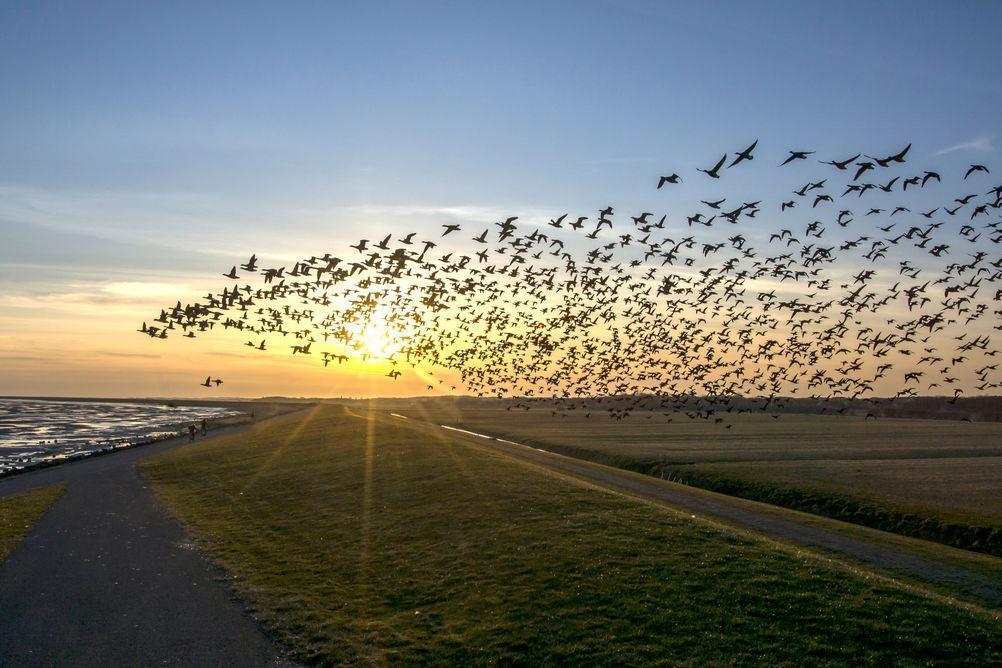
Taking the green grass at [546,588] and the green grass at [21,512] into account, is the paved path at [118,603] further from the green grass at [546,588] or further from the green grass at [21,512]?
the green grass at [546,588]

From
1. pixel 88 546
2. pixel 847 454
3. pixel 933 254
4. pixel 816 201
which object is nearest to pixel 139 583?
pixel 88 546

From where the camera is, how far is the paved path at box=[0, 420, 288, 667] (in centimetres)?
1980

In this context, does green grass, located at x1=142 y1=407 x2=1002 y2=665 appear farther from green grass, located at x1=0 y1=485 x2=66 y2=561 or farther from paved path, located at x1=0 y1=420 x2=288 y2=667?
green grass, located at x1=0 y1=485 x2=66 y2=561

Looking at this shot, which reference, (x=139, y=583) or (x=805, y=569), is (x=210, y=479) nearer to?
(x=139, y=583)

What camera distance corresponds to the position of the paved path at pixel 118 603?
19.8 meters

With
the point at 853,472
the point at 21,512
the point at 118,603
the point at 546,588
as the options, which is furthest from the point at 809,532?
the point at 21,512

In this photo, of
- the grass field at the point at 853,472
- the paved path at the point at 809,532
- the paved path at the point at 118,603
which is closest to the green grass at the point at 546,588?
the paved path at the point at 118,603

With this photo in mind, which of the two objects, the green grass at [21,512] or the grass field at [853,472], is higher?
the grass field at [853,472]

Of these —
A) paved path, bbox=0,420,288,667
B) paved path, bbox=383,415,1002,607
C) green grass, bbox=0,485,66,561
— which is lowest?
paved path, bbox=0,420,288,667

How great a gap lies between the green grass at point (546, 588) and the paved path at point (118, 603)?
126 centimetres

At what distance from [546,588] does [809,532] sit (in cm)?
1617

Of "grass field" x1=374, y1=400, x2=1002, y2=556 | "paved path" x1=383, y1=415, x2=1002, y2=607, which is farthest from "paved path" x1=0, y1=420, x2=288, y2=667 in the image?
"grass field" x1=374, y1=400, x2=1002, y2=556

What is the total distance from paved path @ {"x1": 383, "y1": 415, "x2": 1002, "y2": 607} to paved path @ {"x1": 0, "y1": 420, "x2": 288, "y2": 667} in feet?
74.0

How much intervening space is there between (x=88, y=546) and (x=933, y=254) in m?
41.8
